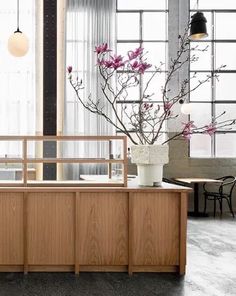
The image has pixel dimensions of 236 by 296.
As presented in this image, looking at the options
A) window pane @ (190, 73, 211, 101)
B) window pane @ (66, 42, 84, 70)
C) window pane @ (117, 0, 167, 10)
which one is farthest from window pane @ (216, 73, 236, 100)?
window pane @ (66, 42, 84, 70)

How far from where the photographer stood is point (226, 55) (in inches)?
321

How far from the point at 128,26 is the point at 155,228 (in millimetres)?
5912

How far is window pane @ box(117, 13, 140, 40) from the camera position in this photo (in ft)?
26.7

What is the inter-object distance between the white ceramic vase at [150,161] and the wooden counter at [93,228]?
0.14 meters

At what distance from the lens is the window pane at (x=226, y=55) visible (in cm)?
813

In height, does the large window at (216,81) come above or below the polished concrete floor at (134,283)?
above

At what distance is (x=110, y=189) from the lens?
3305 millimetres

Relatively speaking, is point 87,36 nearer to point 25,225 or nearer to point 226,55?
point 226,55

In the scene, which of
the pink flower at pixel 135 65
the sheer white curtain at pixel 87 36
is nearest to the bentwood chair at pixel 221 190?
the sheer white curtain at pixel 87 36

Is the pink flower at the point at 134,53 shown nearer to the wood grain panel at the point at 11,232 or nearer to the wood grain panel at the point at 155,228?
the wood grain panel at the point at 155,228

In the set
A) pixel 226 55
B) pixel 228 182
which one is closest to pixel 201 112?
pixel 226 55

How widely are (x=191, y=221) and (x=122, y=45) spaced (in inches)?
162

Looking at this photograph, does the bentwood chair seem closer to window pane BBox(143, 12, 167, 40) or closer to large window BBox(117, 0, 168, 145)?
large window BBox(117, 0, 168, 145)

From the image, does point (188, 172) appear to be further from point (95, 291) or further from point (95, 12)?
point (95, 291)
